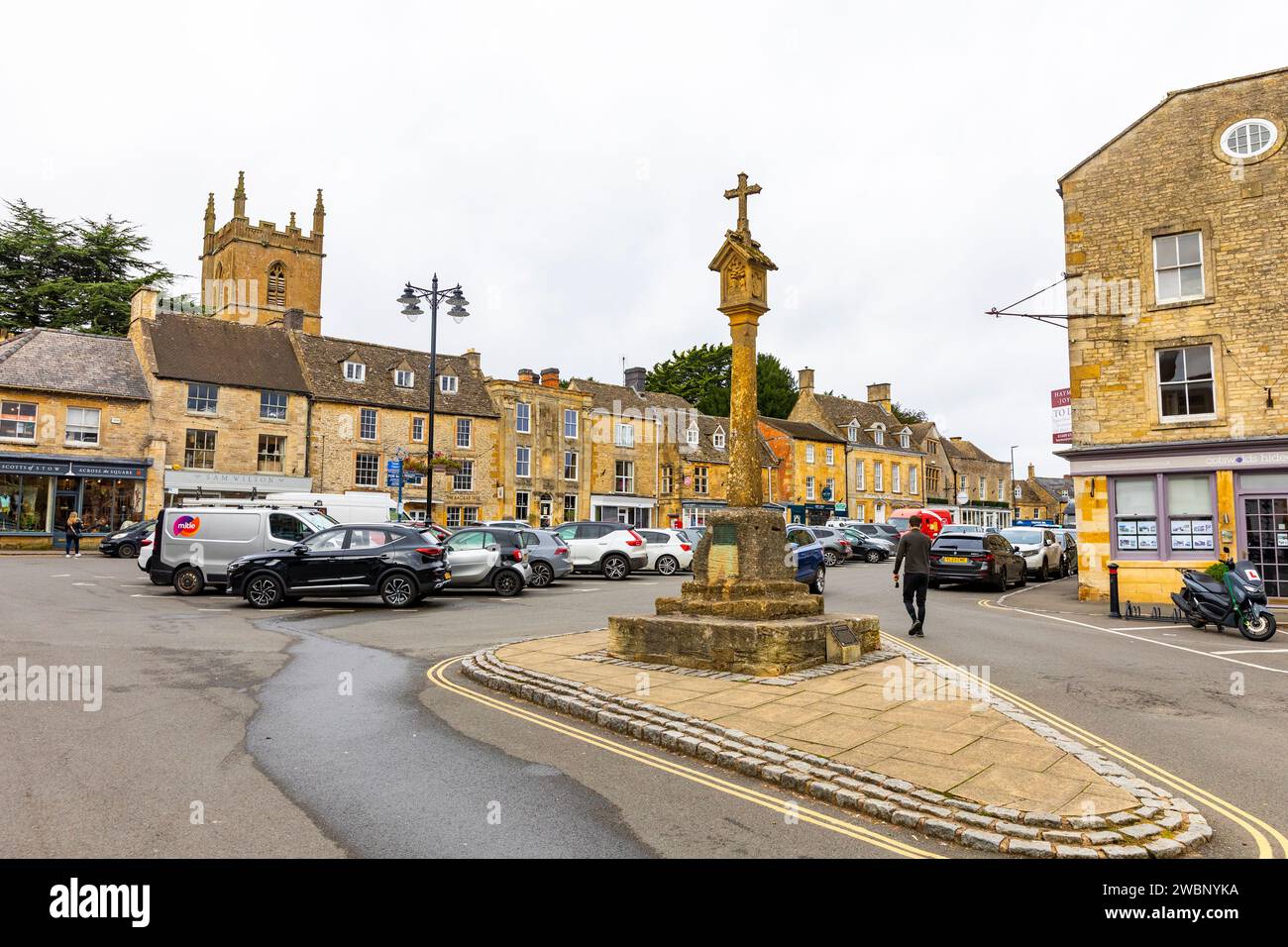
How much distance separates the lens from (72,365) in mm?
32719

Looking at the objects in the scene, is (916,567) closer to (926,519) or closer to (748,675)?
(748,675)

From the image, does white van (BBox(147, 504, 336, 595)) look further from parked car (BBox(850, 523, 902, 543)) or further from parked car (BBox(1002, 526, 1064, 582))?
parked car (BBox(850, 523, 902, 543))

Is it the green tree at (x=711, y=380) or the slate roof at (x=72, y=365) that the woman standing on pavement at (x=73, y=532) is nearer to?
the slate roof at (x=72, y=365)

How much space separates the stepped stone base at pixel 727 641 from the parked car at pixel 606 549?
537 inches

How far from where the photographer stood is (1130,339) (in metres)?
18.5

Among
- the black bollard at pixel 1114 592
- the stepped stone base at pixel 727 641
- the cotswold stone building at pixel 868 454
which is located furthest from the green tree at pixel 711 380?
the stepped stone base at pixel 727 641

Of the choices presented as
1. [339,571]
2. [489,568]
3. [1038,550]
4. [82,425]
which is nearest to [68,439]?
[82,425]

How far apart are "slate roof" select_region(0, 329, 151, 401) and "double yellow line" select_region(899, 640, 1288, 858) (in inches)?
1409

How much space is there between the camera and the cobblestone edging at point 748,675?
7922 mm

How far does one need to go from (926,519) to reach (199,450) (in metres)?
29.9

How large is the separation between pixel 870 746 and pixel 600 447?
41.7 meters

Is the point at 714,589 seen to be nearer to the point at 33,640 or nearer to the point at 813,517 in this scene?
the point at 33,640

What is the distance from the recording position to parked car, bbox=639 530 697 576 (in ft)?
82.8
